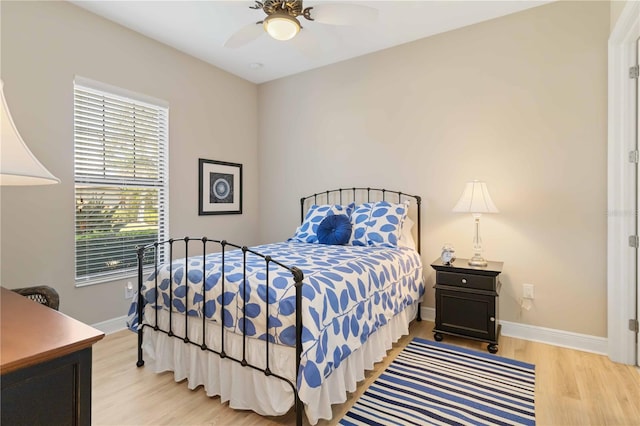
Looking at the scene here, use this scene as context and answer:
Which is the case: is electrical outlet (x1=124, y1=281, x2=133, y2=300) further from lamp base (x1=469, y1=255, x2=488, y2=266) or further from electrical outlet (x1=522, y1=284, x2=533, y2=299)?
electrical outlet (x1=522, y1=284, x2=533, y2=299)

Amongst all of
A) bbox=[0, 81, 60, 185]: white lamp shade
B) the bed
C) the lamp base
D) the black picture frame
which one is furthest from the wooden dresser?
the black picture frame

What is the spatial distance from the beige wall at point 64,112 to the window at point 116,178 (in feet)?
0.26

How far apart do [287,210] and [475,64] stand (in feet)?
8.59

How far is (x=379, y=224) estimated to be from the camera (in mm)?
3139

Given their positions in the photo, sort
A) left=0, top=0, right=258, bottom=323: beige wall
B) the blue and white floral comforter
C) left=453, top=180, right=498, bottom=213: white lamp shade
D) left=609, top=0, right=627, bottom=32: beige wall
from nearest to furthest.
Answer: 1. the blue and white floral comforter
2. left=609, top=0, right=627, bottom=32: beige wall
3. left=0, top=0, right=258, bottom=323: beige wall
4. left=453, top=180, right=498, bottom=213: white lamp shade

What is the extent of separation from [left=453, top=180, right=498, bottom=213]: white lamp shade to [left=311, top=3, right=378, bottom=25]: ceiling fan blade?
5.08 ft

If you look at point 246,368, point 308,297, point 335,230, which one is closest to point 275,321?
point 308,297

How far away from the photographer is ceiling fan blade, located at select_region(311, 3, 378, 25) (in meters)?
2.12

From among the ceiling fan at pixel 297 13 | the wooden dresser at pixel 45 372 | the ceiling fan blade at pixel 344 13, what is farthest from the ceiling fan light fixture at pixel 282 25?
the wooden dresser at pixel 45 372

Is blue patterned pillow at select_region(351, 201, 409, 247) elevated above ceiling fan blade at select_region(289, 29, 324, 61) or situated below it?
below

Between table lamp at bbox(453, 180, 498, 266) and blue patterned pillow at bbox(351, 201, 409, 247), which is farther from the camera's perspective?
blue patterned pillow at bbox(351, 201, 409, 247)

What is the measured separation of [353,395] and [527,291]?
6.07 ft

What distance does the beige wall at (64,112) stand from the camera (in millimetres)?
2469

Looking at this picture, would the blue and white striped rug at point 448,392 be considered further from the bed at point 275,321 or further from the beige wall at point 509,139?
the beige wall at point 509,139
